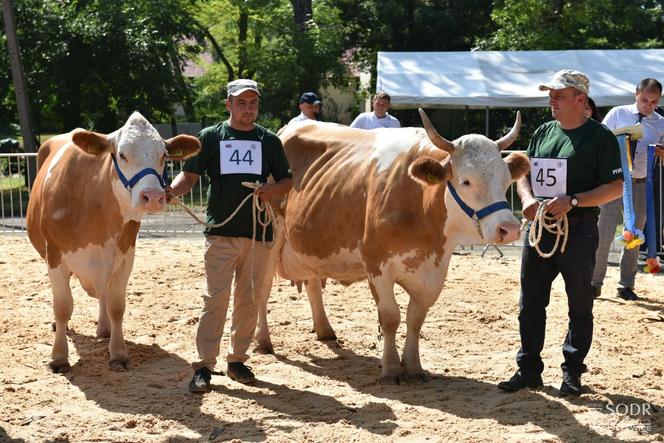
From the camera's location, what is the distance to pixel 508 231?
5.44 metres

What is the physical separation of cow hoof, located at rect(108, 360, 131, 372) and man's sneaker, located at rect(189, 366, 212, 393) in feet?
2.70

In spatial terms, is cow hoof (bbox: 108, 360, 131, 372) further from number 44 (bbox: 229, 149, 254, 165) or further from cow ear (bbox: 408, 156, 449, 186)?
cow ear (bbox: 408, 156, 449, 186)

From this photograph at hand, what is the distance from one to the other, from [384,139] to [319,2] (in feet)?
60.9

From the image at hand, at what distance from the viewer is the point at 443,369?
6641 millimetres

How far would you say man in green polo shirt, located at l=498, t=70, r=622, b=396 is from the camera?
550cm

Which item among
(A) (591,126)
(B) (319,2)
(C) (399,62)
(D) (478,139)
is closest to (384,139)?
(D) (478,139)

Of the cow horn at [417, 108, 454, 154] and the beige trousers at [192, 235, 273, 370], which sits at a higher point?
the cow horn at [417, 108, 454, 154]

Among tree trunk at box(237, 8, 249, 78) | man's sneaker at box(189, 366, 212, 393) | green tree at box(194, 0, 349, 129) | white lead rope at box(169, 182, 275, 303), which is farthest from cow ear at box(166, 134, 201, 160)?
tree trunk at box(237, 8, 249, 78)

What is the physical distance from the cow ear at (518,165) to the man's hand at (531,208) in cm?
26

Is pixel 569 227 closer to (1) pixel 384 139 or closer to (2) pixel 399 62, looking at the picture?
(1) pixel 384 139

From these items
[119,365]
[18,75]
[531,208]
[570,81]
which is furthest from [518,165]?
[18,75]

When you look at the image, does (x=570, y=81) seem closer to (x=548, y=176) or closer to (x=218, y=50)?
(x=548, y=176)

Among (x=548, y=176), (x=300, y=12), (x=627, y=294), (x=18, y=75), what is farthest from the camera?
(x=300, y=12)

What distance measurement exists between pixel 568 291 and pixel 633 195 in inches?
147
